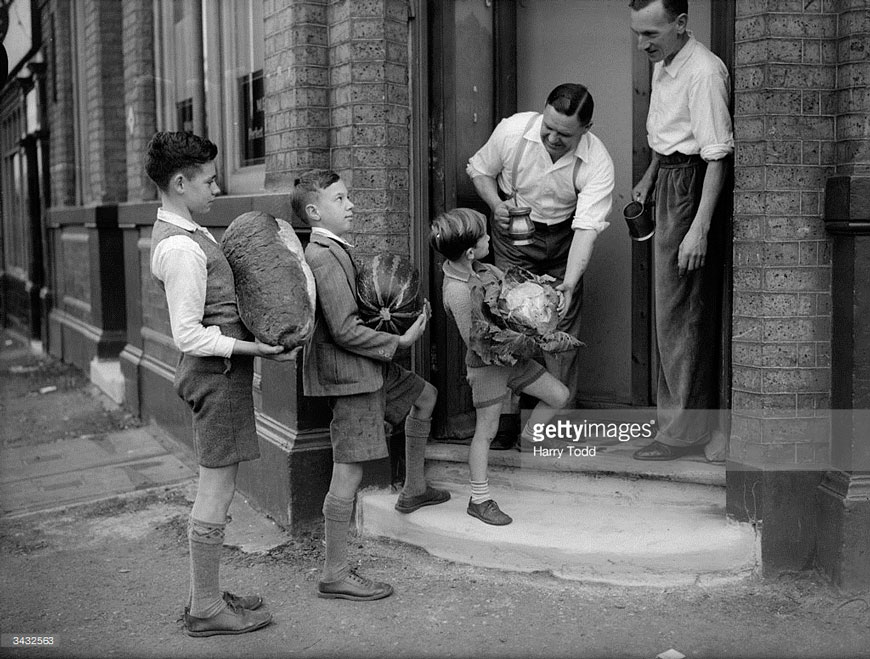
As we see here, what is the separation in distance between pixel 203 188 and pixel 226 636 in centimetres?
170

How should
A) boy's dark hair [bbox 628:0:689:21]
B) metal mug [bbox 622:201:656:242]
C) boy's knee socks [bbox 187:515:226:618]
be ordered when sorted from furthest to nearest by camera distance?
metal mug [bbox 622:201:656:242] → boy's dark hair [bbox 628:0:689:21] → boy's knee socks [bbox 187:515:226:618]

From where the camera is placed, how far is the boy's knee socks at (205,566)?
3703mm

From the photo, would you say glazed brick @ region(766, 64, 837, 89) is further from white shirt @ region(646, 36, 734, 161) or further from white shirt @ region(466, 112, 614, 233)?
white shirt @ region(466, 112, 614, 233)

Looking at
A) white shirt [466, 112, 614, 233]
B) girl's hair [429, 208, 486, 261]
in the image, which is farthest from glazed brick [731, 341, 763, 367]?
girl's hair [429, 208, 486, 261]

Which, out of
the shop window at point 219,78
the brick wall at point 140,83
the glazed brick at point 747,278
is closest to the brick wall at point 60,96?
the brick wall at point 140,83

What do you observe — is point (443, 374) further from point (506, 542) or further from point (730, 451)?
point (730, 451)

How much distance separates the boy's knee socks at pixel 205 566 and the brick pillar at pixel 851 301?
2.41 metres

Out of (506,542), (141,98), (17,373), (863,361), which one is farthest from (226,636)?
(17,373)

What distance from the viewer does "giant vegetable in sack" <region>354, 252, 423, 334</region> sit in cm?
392

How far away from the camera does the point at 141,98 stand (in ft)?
26.4

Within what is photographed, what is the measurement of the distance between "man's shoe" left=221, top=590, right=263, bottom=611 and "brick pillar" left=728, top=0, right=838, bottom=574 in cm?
203

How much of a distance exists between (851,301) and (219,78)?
4365 mm

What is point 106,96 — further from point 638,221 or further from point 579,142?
point 638,221

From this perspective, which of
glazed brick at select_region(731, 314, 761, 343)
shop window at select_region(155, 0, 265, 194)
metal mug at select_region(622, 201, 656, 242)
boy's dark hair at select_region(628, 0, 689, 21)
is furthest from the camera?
shop window at select_region(155, 0, 265, 194)
